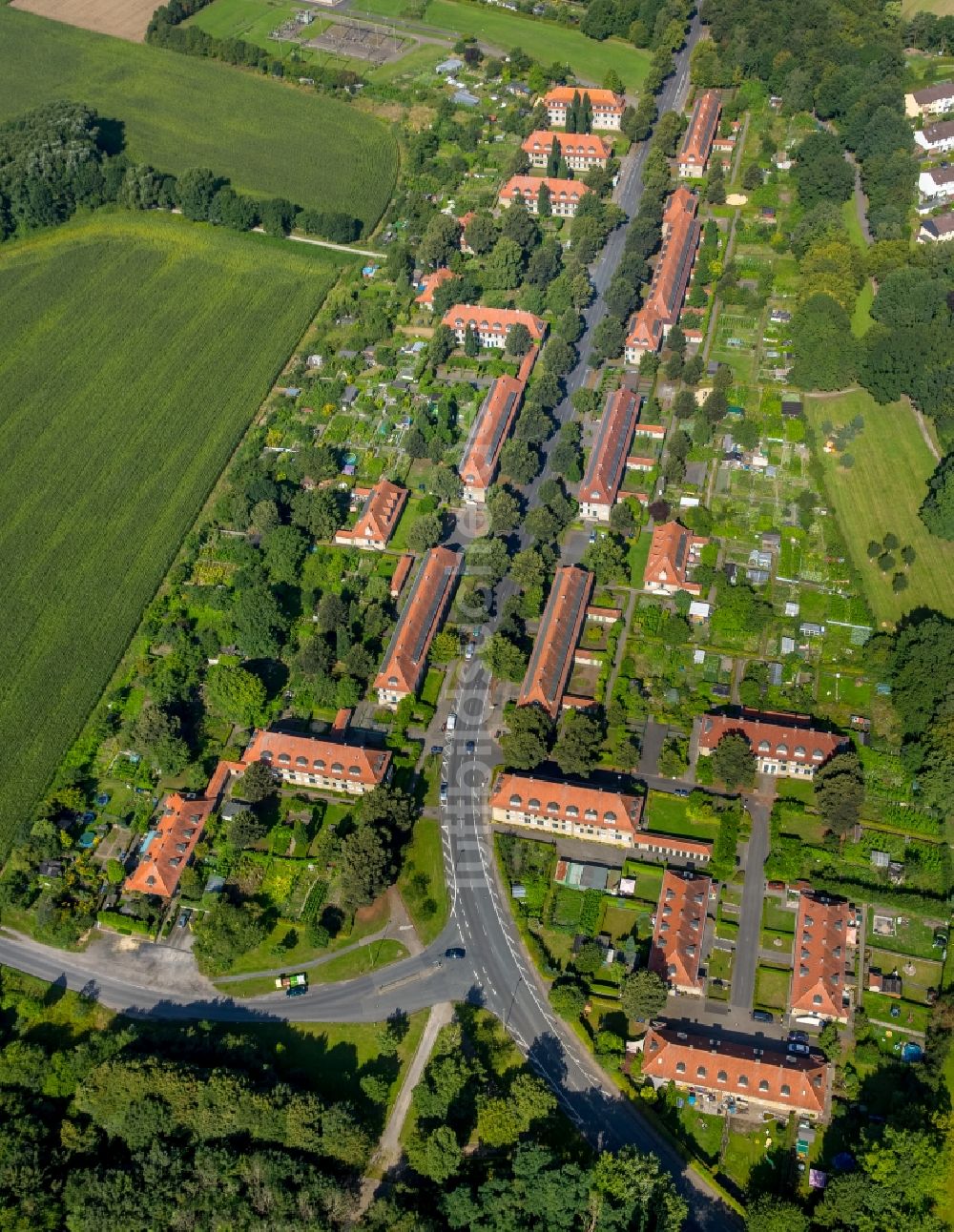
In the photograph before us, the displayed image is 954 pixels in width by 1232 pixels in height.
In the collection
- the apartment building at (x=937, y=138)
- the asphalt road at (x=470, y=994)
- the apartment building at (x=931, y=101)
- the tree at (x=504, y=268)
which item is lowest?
the asphalt road at (x=470, y=994)

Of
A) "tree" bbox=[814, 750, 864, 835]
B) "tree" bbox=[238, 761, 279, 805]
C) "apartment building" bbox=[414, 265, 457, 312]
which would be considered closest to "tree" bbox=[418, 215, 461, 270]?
"apartment building" bbox=[414, 265, 457, 312]

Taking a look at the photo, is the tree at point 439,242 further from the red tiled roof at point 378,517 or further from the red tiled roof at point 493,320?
the red tiled roof at point 378,517

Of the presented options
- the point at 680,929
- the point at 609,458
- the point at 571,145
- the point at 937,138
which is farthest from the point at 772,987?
the point at 937,138

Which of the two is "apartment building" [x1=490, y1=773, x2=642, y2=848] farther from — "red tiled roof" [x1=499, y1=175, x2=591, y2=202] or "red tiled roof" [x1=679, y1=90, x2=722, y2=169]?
"red tiled roof" [x1=679, y1=90, x2=722, y2=169]

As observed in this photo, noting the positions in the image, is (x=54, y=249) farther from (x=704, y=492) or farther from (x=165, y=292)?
(x=704, y=492)

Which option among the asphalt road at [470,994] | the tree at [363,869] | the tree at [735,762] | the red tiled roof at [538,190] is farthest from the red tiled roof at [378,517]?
the red tiled roof at [538,190]

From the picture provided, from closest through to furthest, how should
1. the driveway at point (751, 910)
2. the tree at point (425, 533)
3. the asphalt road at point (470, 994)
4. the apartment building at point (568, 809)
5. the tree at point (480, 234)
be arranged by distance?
the asphalt road at point (470, 994)
the driveway at point (751, 910)
the apartment building at point (568, 809)
the tree at point (425, 533)
the tree at point (480, 234)

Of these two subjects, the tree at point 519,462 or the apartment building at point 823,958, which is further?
the tree at point 519,462
